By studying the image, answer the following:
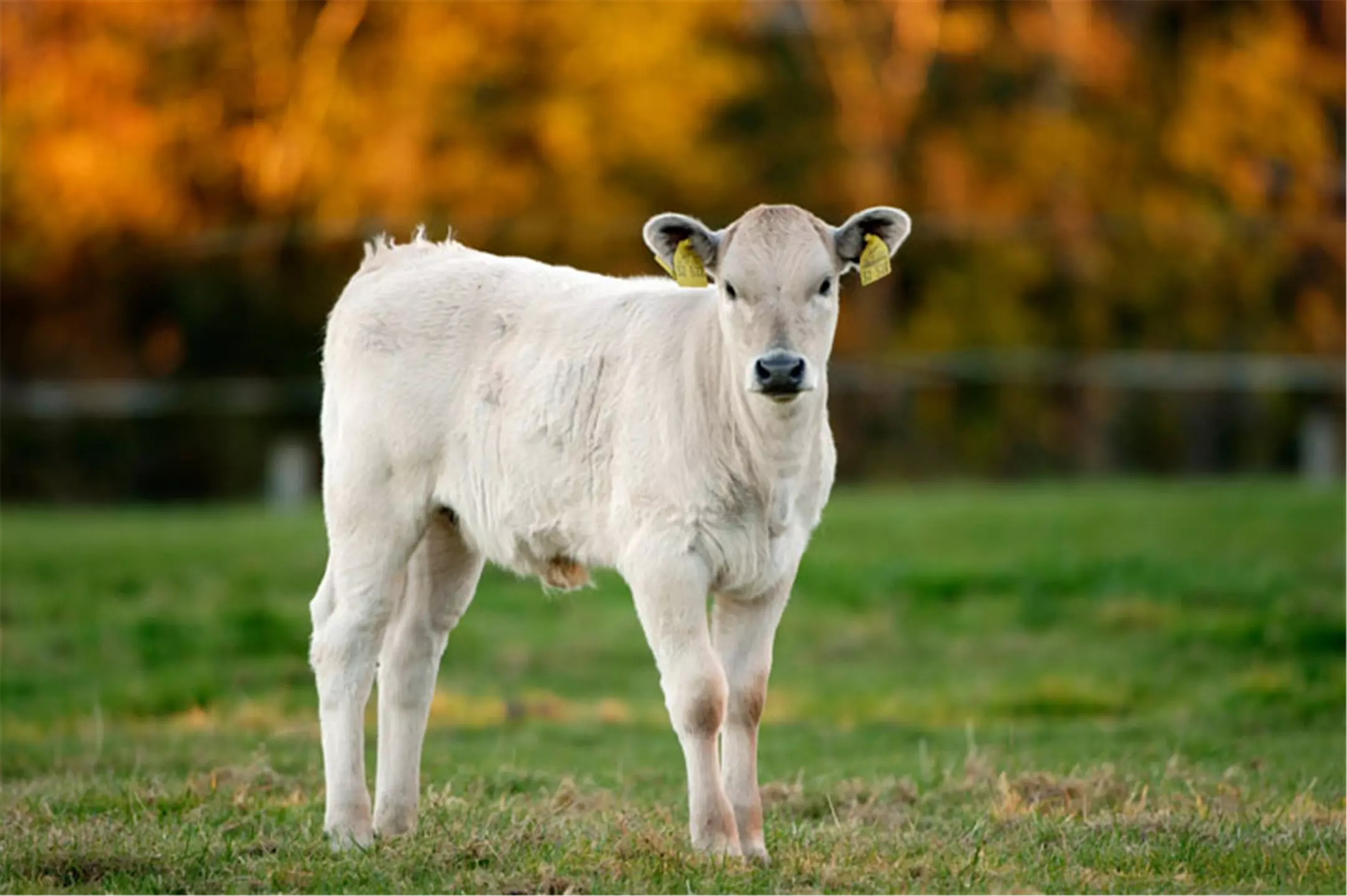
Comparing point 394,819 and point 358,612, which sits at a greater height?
point 358,612

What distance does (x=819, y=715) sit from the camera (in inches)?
552

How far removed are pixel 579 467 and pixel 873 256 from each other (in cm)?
139

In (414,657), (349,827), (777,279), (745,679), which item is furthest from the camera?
(414,657)

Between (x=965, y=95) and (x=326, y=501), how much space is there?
26.3 m

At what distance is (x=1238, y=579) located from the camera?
17.2 m

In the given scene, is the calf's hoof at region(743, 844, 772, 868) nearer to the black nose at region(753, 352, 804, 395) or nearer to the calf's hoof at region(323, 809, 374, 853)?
the calf's hoof at region(323, 809, 374, 853)

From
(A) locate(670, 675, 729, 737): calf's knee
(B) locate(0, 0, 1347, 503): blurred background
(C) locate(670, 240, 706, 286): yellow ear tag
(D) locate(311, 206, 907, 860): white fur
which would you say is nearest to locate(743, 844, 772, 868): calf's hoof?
(D) locate(311, 206, 907, 860): white fur

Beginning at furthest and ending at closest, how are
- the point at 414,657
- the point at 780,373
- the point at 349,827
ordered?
1. the point at 414,657
2. the point at 349,827
3. the point at 780,373

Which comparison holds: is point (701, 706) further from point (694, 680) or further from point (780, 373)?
point (780, 373)

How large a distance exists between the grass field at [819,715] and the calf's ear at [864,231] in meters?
2.21

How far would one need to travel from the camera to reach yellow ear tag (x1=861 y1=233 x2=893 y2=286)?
328 inches

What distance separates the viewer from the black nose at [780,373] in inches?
298

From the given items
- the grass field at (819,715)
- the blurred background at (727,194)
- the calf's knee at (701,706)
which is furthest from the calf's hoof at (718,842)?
the blurred background at (727,194)

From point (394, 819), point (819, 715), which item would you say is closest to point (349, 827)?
point (394, 819)
